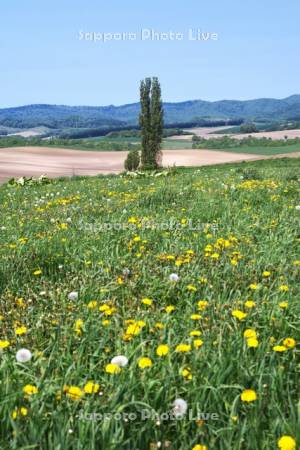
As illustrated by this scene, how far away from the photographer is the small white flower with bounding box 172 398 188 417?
256 centimetres

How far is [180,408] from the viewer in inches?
101

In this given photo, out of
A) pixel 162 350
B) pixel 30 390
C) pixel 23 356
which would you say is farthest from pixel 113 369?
pixel 23 356

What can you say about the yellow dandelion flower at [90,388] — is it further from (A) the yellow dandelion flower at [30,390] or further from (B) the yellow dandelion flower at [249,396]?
(B) the yellow dandelion flower at [249,396]

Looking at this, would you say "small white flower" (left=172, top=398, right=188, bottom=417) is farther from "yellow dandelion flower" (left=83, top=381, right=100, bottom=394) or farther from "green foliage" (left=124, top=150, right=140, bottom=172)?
"green foliage" (left=124, top=150, right=140, bottom=172)

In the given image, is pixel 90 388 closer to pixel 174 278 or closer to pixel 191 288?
pixel 191 288

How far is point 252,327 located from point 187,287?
3.11 ft

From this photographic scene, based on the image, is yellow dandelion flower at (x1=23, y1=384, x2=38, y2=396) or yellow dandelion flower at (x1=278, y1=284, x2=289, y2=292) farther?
yellow dandelion flower at (x1=278, y1=284, x2=289, y2=292)

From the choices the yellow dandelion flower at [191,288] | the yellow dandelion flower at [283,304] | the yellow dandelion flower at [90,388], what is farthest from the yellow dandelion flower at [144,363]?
the yellow dandelion flower at [191,288]

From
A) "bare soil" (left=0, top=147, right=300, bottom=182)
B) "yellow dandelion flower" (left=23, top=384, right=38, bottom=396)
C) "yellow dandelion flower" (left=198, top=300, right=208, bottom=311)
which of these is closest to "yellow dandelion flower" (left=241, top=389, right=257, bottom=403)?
"yellow dandelion flower" (left=23, top=384, right=38, bottom=396)

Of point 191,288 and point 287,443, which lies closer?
point 287,443

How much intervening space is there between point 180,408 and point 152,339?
3.08 feet

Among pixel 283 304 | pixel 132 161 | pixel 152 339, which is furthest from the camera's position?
pixel 132 161

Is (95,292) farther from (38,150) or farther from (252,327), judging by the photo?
(38,150)

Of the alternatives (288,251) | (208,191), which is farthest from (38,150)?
(288,251)
